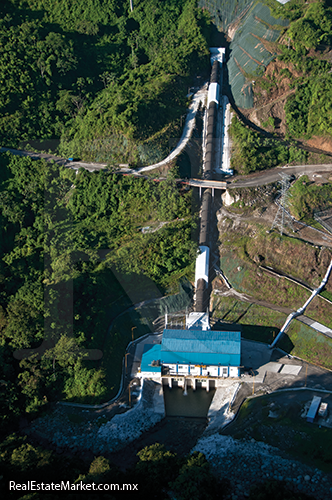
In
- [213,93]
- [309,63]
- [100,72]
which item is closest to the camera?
[309,63]

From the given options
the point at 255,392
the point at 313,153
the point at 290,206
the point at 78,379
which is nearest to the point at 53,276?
the point at 78,379

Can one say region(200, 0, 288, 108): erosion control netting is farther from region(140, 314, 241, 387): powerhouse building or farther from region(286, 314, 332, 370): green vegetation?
region(140, 314, 241, 387): powerhouse building

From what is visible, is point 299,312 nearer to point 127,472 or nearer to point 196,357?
point 196,357

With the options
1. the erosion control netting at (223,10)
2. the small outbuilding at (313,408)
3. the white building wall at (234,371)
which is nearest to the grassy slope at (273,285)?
the white building wall at (234,371)

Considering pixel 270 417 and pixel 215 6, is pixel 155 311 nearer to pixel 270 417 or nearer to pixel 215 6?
pixel 270 417

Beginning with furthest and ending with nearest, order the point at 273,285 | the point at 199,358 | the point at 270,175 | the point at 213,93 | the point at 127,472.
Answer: the point at 213,93 < the point at 270,175 < the point at 273,285 < the point at 199,358 < the point at 127,472

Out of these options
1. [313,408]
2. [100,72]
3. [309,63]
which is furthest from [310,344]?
[100,72]

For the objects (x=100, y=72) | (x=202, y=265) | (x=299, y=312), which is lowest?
(x=299, y=312)
